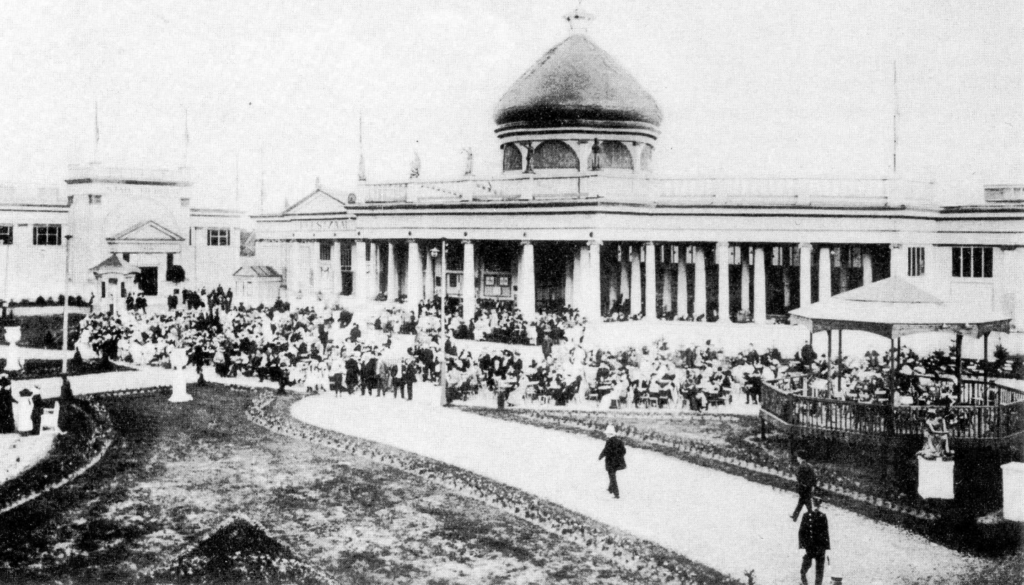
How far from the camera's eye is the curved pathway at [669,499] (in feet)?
44.3

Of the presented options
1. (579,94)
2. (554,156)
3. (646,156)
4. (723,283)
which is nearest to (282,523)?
Result: (723,283)

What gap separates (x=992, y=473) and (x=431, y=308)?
1061 inches

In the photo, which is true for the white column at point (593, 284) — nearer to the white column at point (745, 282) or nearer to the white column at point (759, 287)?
the white column at point (759, 287)

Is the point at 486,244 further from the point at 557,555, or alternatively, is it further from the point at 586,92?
the point at 557,555

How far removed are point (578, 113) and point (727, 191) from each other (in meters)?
7.97

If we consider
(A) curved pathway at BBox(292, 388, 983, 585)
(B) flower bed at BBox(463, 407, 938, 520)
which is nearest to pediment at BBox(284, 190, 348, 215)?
(A) curved pathway at BBox(292, 388, 983, 585)

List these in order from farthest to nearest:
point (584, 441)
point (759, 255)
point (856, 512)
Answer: point (759, 255) < point (584, 441) < point (856, 512)

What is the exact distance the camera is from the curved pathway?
44.3 feet

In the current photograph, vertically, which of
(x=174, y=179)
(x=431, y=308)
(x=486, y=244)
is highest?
(x=174, y=179)

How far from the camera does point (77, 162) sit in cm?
6172

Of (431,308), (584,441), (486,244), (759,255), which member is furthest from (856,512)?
(486,244)

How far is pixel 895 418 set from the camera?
17.8 metres

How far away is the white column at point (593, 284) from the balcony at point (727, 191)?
6.51 ft

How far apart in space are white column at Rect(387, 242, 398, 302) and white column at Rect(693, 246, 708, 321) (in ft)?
45.7
